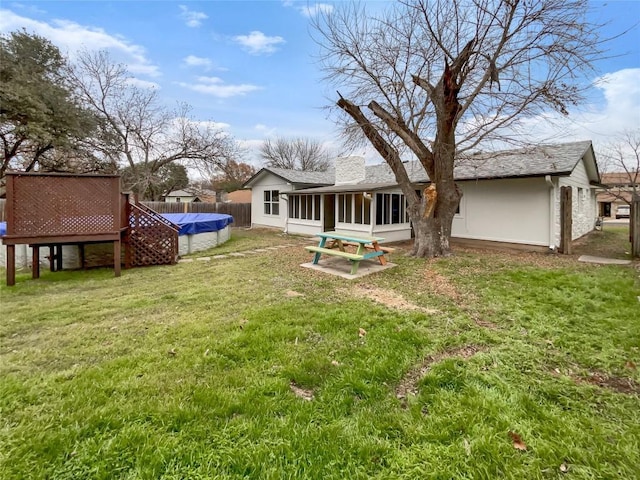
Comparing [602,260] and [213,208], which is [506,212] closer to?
[602,260]

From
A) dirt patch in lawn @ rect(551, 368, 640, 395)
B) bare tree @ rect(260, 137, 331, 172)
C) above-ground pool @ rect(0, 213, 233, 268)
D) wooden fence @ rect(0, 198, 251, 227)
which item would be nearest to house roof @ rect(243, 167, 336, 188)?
wooden fence @ rect(0, 198, 251, 227)

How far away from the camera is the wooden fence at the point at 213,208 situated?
19109 millimetres

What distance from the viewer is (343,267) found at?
7.68 metres

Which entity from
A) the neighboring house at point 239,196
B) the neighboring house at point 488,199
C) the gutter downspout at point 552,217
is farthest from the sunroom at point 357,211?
the neighboring house at point 239,196

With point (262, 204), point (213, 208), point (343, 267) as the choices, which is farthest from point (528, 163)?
point (213, 208)

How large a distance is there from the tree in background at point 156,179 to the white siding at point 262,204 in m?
7.12

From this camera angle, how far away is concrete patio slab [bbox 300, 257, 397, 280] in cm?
701

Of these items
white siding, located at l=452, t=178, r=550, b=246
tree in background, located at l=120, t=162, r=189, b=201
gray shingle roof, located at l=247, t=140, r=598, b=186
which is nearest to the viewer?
gray shingle roof, located at l=247, t=140, r=598, b=186

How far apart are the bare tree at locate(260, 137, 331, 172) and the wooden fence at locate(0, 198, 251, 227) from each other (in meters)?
18.9

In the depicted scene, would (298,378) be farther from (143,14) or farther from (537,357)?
(143,14)

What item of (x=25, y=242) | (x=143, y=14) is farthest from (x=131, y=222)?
(x=143, y=14)

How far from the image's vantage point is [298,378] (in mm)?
2777

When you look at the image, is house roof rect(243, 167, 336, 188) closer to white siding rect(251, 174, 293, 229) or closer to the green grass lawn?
white siding rect(251, 174, 293, 229)

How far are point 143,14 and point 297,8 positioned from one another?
390 cm
